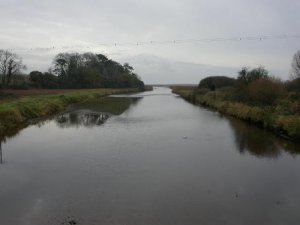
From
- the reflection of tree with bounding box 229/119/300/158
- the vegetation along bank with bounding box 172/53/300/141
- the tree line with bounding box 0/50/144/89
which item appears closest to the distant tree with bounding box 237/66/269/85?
the vegetation along bank with bounding box 172/53/300/141

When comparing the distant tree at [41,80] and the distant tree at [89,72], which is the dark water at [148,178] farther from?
the distant tree at [89,72]

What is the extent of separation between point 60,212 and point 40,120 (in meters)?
18.4

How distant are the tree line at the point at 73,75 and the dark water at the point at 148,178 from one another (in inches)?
1617

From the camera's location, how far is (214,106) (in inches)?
1474

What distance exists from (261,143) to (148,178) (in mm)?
8515

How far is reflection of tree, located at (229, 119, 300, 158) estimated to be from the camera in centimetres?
1611

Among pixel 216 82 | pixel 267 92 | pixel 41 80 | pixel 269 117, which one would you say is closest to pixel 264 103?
pixel 267 92

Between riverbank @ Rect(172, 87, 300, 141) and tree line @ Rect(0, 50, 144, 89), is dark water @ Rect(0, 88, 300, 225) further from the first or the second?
tree line @ Rect(0, 50, 144, 89)

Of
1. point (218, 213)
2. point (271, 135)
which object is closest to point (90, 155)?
point (218, 213)

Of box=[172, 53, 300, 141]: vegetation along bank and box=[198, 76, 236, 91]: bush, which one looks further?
box=[198, 76, 236, 91]: bush

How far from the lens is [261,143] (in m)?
18.0

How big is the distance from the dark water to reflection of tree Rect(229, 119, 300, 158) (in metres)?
0.05

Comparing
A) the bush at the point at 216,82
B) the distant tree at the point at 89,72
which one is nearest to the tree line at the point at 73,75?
the distant tree at the point at 89,72

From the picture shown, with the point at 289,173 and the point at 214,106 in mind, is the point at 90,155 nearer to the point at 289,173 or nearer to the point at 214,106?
the point at 289,173
